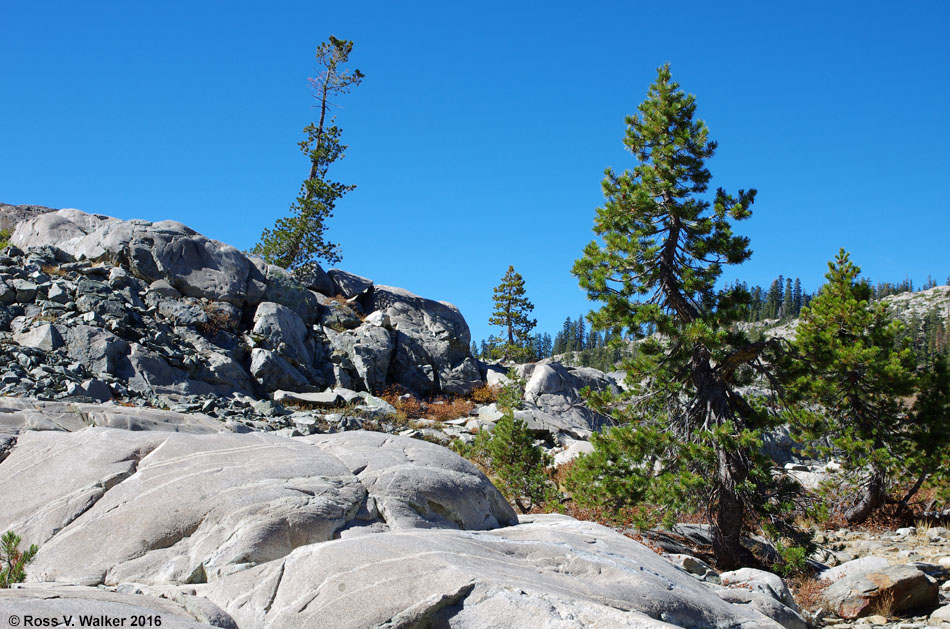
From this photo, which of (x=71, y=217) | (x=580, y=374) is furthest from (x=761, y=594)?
(x=71, y=217)

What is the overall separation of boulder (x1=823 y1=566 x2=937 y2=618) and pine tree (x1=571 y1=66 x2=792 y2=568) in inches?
71.6

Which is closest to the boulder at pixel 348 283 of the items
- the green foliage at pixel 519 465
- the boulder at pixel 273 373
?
the boulder at pixel 273 373

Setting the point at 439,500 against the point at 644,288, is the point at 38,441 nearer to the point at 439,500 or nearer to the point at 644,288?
the point at 439,500

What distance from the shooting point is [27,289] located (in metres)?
21.1

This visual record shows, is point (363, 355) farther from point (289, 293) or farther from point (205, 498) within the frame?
point (205, 498)

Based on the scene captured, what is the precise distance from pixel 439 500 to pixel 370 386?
1883 cm

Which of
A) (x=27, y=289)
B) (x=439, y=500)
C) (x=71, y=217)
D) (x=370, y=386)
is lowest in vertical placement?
(x=439, y=500)

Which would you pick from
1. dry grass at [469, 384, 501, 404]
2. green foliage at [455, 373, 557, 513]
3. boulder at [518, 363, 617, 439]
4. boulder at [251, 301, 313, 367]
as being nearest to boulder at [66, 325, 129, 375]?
boulder at [251, 301, 313, 367]

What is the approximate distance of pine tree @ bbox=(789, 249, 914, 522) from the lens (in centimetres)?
1476

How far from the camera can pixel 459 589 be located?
5145mm

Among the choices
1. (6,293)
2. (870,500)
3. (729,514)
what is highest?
(6,293)

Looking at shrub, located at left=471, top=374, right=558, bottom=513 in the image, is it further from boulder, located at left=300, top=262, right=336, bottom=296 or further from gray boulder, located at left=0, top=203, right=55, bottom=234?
gray boulder, located at left=0, top=203, right=55, bottom=234

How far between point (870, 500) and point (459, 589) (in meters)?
15.9

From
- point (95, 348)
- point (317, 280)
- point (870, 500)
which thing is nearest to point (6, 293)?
point (95, 348)
